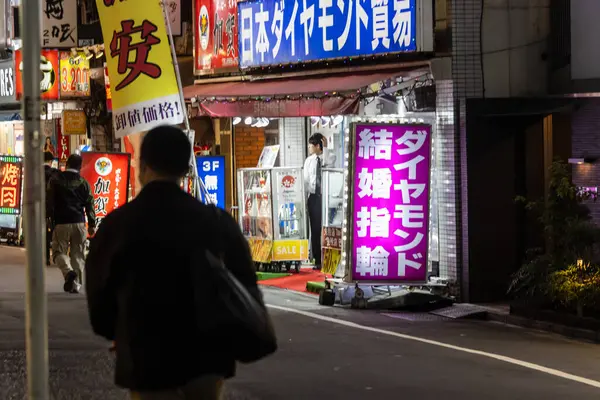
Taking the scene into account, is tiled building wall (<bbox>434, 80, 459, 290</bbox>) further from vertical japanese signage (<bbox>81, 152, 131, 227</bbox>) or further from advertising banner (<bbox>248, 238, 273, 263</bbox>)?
vertical japanese signage (<bbox>81, 152, 131, 227</bbox>)

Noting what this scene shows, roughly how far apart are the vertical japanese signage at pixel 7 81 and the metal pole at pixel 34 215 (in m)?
24.7

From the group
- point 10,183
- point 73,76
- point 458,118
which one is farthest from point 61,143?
point 458,118

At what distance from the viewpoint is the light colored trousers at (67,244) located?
16516 millimetres

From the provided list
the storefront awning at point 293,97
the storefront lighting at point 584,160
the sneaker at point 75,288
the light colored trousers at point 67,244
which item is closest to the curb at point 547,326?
the storefront lighting at point 584,160

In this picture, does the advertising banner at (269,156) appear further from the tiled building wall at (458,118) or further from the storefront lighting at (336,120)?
the tiled building wall at (458,118)

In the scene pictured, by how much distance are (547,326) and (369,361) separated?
3.71 m

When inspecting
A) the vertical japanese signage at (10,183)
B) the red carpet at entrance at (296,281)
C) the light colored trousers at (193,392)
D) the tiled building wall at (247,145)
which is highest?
the tiled building wall at (247,145)

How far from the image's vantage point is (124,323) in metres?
4.78

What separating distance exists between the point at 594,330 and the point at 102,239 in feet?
30.0

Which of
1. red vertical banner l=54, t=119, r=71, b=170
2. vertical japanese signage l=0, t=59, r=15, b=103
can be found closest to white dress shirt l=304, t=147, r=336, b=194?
vertical japanese signage l=0, t=59, r=15, b=103

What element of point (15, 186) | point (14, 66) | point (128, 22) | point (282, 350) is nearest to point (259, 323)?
point (282, 350)

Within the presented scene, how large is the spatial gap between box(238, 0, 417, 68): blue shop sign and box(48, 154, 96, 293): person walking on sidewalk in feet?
14.6

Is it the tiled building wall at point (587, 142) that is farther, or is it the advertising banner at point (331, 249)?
the advertising banner at point (331, 249)

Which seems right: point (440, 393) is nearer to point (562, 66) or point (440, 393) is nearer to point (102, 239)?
point (102, 239)
